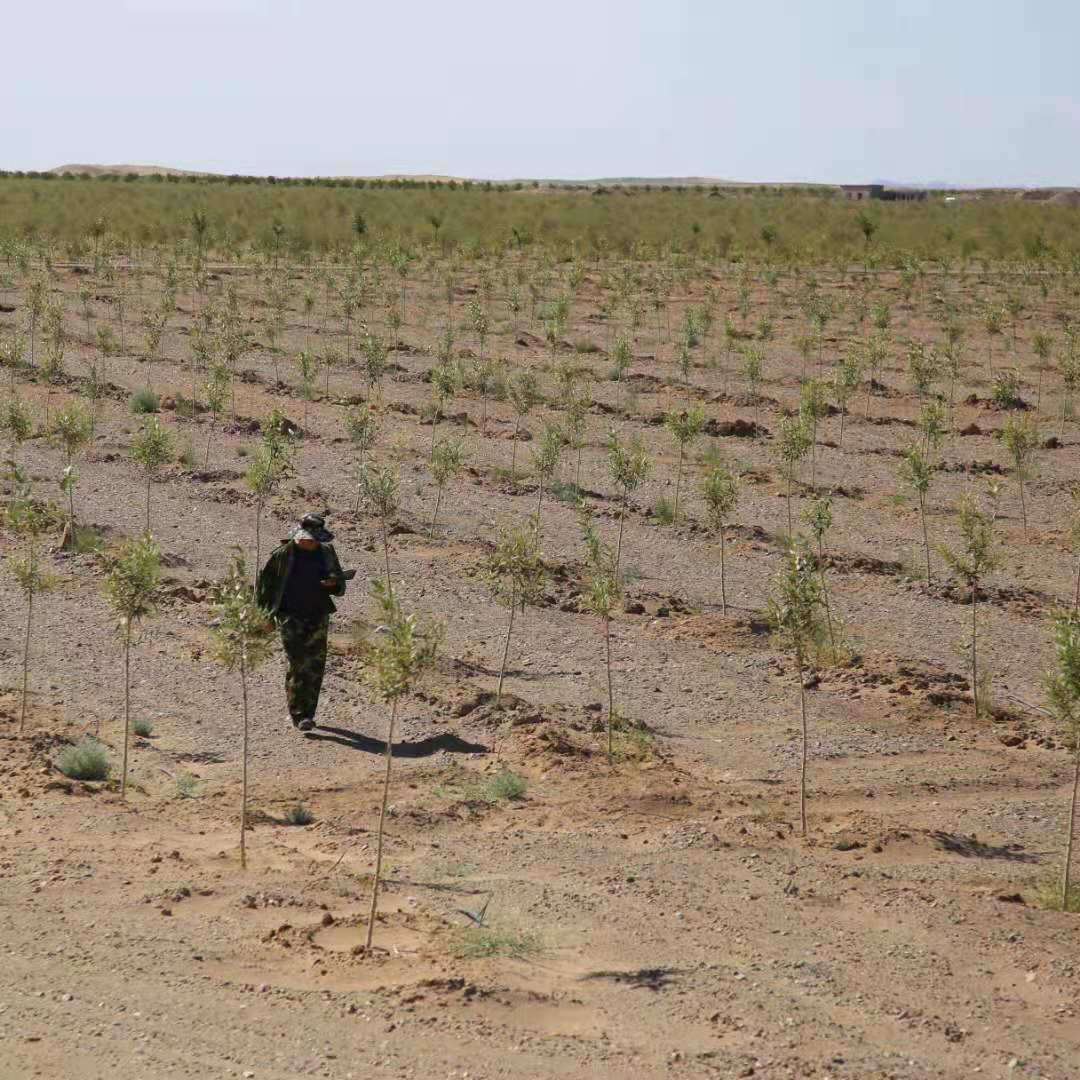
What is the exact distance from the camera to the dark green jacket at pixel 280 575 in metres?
12.8

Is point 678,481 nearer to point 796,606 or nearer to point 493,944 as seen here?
point 796,606

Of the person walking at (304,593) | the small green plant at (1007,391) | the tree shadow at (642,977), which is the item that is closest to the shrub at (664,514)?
the small green plant at (1007,391)

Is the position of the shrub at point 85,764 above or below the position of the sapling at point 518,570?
below

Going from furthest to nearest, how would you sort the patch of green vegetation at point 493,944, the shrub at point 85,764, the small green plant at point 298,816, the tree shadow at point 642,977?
1. the shrub at point 85,764
2. the small green plant at point 298,816
3. the patch of green vegetation at point 493,944
4. the tree shadow at point 642,977

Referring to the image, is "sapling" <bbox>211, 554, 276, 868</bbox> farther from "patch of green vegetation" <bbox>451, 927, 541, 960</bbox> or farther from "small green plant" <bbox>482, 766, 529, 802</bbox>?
"patch of green vegetation" <bbox>451, 927, 541, 960</bbox>

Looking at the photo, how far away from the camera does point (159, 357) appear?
3059 cm

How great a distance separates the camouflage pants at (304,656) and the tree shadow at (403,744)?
0.30m

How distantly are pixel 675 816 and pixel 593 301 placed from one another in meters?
30.1

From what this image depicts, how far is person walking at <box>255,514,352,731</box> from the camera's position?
12.8m

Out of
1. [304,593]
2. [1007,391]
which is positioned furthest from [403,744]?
[1007,391]

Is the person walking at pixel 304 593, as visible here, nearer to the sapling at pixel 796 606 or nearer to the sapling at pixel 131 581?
the sapling at pixel 131 581

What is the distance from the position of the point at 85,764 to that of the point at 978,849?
21.0 feet

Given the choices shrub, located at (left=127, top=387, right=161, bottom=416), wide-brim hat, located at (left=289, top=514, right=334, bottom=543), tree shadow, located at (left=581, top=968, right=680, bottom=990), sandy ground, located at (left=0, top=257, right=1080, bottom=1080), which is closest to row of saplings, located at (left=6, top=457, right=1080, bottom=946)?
sandy ground, located at (left=0, top=257, right=1080, bottom=1080)

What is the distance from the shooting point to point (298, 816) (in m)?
11.4
